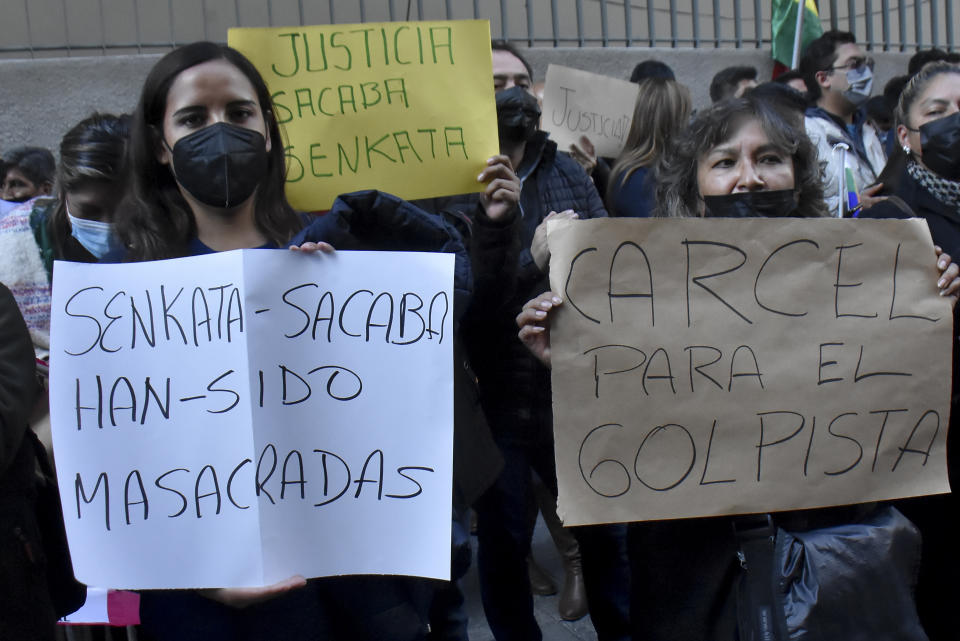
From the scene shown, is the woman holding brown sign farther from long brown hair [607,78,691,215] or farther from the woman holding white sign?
long brown hair [607,78,691,215]

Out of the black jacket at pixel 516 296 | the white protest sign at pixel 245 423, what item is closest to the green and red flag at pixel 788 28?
the black jacket at pixel 516 296

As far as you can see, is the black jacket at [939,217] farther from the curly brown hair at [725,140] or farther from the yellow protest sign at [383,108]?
the yellow protest sign at [383,108]

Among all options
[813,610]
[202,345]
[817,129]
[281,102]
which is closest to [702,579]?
[813,610]

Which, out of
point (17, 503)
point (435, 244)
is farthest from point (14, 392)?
point (435, 244)

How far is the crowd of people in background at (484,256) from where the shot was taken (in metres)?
1.92

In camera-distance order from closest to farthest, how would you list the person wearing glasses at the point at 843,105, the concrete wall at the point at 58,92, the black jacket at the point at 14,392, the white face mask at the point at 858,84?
1. the black jacket at the point at 14,392
2. the person wearing glasses at the point at 843,105
3. the concrete wall at the point at 58,92
4. the white face mask at the point at 858,84

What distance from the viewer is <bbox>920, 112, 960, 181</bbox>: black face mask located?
2840 mm

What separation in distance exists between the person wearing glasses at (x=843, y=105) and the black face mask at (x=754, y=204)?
7.84 feet

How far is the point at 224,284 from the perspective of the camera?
1.80 metres

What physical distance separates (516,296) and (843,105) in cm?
381

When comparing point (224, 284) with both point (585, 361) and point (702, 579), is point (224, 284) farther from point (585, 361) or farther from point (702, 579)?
point (702, 579)

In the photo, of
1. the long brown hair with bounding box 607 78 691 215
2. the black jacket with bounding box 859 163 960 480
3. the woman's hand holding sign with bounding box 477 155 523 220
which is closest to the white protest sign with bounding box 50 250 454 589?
the woman's hand holding sign with bounding box 477 155 523 220

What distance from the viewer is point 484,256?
2660mm

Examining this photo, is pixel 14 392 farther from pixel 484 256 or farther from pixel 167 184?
pixel 484 256
